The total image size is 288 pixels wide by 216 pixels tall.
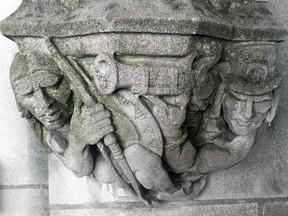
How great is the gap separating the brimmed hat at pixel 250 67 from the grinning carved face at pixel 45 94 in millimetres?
539

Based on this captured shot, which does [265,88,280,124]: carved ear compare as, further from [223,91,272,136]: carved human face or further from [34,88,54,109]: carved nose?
[34,88,54,109]: carved nose

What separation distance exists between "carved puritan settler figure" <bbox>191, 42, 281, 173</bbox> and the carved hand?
15.4 inches

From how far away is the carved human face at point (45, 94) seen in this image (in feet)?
4.60

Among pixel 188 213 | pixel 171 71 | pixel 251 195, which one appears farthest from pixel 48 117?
pixel 251 195

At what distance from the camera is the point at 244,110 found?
1422mm

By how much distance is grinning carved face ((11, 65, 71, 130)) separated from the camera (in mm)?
1402

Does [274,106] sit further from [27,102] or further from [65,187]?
[65,187]

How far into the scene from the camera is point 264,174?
1.88 metres

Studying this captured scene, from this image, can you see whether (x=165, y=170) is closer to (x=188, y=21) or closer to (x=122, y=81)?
(x=122, y=81)

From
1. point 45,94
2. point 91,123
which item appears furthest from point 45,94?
point 91,123

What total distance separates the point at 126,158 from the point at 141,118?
0.19 meters

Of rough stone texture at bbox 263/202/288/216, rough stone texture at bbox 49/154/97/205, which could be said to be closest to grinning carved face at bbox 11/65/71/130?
rough stone texture at bbox 49/154/97/205

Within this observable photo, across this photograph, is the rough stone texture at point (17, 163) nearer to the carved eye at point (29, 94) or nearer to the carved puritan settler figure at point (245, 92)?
the carved eye at point (29, 94)

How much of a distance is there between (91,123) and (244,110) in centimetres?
50
